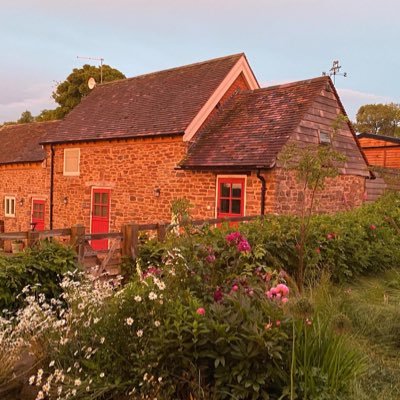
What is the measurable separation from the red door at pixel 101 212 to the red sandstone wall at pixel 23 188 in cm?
334

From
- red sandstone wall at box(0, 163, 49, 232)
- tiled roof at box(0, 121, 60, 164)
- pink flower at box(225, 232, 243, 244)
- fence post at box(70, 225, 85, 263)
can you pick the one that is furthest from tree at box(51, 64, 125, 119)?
pink flower at box(225, 232, 243, 244)

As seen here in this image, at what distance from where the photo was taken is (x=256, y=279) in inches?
168

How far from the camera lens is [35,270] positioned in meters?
6.38

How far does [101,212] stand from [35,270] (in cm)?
1075

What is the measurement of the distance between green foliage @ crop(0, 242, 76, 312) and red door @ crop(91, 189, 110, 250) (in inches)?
389

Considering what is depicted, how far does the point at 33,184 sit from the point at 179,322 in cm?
1906

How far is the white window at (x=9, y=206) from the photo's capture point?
2228 cm

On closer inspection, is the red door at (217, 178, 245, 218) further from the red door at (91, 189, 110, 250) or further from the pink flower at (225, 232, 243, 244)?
the pink flower at (225, 232, 243, 244)

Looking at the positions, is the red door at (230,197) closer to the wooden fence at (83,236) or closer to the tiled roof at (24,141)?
the wooden fence at (83,236)

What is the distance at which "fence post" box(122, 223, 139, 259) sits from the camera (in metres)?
7.95

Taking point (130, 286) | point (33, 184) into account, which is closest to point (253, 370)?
point (130, 286)

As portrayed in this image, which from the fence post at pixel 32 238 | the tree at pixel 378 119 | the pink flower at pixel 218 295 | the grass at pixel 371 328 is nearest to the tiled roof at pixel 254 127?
the grass at pixel 371 328

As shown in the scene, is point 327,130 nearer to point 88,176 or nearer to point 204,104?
point 204,104

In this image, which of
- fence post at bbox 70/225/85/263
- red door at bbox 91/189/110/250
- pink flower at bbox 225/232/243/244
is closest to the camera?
pink flower at bbox 225/232/243/244
